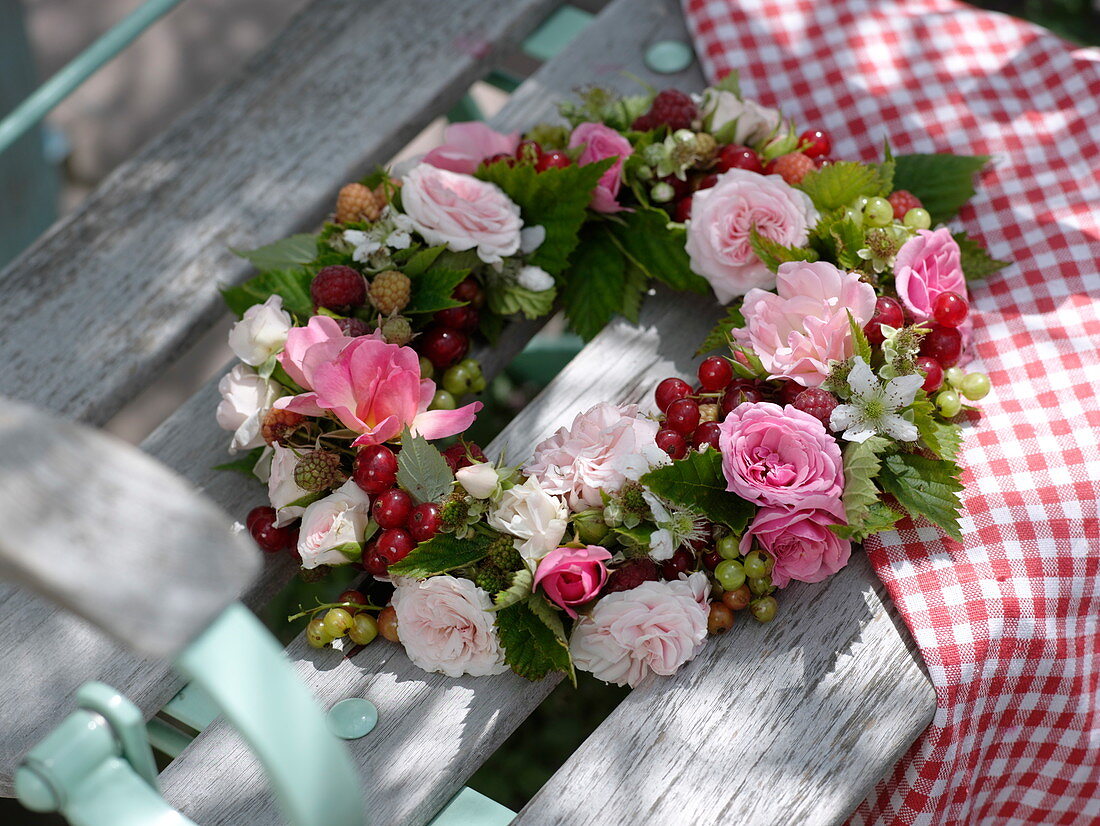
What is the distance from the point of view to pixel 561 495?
3.52 feet

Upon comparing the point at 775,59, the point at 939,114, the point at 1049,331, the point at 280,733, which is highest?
the point at 280,733

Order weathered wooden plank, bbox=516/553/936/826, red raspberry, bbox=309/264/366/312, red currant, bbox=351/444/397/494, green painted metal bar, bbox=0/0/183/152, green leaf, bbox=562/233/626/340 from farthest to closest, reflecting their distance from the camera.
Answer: green painted metal bar, bbox=0/0/183/152
green leaf, bbox=562/233/626/340
red raspberry, bbox=309/264/366/312
red currant, bbox=351/444/397/494
weathered wooden plank, bbox=516/553/936/826

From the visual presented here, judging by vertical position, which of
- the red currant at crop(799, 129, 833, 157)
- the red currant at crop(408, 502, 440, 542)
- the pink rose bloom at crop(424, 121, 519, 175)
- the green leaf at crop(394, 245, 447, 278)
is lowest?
the red currant at crop(799, 129, 833, 157)

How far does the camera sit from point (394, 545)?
1072 millimetres

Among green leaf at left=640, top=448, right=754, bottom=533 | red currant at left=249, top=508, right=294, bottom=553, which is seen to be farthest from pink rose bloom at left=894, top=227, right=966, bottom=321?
red currant at left=249, top=508, right=294, bottom=553


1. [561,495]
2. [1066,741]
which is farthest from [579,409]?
[1066,741]

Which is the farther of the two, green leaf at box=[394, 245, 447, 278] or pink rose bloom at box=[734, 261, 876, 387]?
green leaf at box=[394, 245, 447, 278]

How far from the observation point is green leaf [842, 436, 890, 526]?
103 centimetres

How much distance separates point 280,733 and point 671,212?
37.8 inches

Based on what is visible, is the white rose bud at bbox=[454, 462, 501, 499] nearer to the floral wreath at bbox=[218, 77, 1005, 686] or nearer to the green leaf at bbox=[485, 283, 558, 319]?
the floral wreath at bbox=[218, 77, 1005, 686]

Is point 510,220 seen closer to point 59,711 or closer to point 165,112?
point 59,711

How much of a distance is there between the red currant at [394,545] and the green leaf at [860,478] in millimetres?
446

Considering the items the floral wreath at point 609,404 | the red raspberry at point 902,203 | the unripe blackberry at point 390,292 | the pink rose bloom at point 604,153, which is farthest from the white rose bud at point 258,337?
the red raspberry at point 902,203

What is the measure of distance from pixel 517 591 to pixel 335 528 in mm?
202
